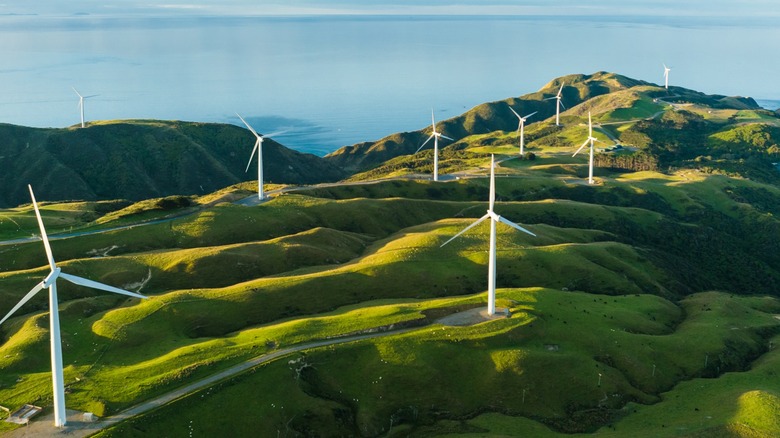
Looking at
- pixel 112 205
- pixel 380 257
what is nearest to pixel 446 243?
pixel 380 257

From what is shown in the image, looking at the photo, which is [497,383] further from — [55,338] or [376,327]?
[55,338]

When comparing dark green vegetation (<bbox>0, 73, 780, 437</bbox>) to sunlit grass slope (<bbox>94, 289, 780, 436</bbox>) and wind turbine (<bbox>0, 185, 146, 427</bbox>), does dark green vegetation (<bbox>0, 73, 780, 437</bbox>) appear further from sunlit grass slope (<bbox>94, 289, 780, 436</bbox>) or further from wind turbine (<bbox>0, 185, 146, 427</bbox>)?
wind turbine (<bbox>0, 185, 146, 427</bbox>)

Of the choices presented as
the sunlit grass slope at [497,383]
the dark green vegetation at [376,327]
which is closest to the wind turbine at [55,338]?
the dark green vegetation at [376,327]

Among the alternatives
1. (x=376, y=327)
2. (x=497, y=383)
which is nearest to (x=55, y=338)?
(x=376, y=327)

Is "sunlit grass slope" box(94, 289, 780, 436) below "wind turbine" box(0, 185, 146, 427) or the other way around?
below

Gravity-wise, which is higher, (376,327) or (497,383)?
(376,327)

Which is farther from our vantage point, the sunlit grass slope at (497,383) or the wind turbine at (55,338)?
the sunlit grass slope at (497,383)

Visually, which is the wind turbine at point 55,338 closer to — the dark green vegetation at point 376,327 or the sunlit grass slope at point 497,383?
the dark green vegetation at point 376,327

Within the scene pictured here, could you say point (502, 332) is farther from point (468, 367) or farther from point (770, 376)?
point (770, 376)

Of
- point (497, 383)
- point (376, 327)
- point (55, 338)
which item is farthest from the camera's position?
point (376, 327)

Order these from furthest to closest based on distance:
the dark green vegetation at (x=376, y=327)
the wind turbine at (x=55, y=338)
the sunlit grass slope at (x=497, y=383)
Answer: the dark green vegetation at (x=376, y=327), the sunlit grass slope at (x=497, y=383), the wind turbine at (x=55, y=338)

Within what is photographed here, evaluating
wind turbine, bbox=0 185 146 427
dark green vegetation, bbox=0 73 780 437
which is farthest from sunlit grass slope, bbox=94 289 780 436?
wind turbine, bbox=0 185 146 427

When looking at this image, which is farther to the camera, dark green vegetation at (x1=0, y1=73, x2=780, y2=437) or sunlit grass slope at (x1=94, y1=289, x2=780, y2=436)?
dark green vegetation at (x1=0, y1=73, x2=780, y2=437)

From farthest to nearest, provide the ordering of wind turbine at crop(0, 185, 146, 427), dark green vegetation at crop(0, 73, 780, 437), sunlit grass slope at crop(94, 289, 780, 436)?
1. dark green vegetation at crop(0, 73, 780, 437)
2. sunlit grass slope at crop(94, 289, 780, 436)
3. wind turbine at crop(0, 185, 146, 427)
